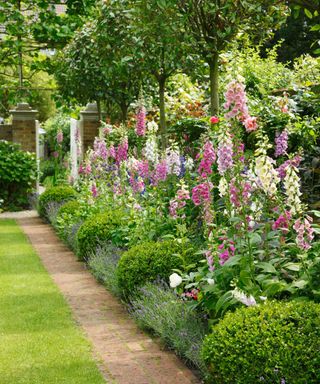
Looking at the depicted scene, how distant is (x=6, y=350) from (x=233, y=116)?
7.29 ft

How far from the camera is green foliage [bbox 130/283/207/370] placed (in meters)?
4.62

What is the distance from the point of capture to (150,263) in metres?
5.93

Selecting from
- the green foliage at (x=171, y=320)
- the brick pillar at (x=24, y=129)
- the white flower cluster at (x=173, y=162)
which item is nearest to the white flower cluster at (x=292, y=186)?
the green foliage at (x=171, y=320)

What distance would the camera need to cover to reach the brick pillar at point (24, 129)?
15.7 m

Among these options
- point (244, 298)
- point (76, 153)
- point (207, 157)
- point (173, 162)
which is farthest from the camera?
point (76, 153)

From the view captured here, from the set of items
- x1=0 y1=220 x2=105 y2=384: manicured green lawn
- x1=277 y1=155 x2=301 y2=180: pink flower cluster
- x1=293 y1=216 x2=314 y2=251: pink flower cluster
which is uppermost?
x1=277 y1=155 x2=301 y2=180: pink flower cluster

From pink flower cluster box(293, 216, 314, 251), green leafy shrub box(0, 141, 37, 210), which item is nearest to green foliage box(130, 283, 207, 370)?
pink flower cluster box(293, 216, 314, 251)

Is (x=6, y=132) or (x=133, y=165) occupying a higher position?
(x=6, y=132)

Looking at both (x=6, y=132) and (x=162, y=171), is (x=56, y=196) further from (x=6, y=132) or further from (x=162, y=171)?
(x=162, y=171)

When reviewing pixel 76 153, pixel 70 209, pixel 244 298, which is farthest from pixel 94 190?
pixel 76 153

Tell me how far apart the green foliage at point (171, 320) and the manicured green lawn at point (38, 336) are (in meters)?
0.48

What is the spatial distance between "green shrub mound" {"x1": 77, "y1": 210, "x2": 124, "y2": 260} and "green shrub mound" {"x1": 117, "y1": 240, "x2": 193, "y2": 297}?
1575 millimetres

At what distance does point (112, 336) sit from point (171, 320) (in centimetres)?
63

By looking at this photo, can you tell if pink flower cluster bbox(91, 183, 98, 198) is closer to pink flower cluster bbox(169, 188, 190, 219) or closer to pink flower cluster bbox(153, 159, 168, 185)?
pink flower cluster bbox(153, 159, 168, 185)
